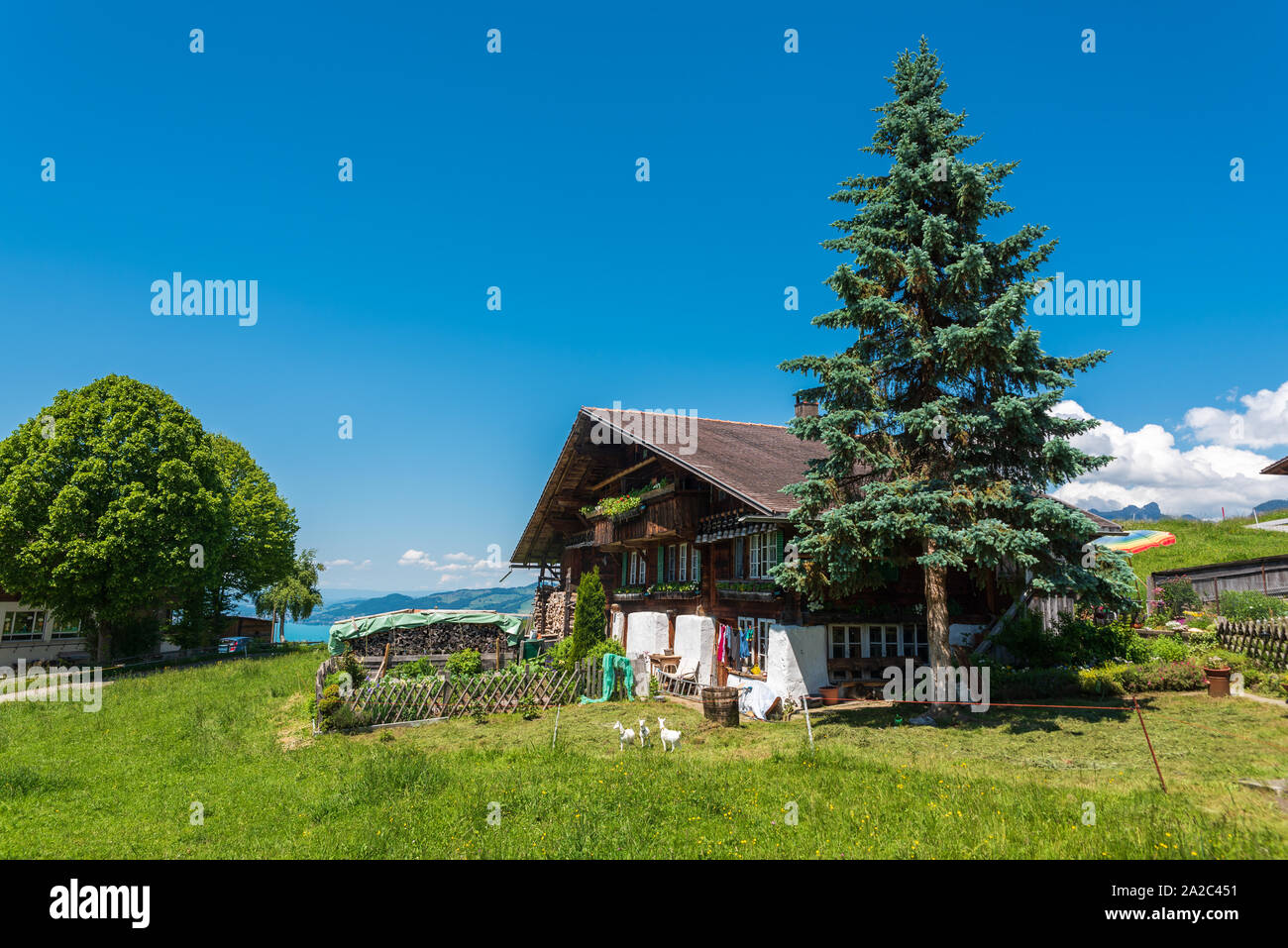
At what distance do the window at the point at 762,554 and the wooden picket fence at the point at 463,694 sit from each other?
6.63m

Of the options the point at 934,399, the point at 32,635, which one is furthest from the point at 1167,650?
the point at 32,635

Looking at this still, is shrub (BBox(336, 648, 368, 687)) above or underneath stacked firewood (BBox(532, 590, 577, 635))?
above

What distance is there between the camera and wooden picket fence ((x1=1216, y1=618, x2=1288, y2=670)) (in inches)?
618

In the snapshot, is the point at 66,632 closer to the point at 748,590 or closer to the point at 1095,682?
the point at 748,590

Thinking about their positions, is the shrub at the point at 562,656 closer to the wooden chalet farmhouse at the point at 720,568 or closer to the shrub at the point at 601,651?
the shrub at the point at 601,651

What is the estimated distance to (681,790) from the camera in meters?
10.0

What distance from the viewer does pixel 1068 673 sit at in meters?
16.3

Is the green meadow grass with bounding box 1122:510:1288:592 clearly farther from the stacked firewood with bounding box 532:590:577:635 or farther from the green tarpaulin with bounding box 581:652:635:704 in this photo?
the stacked firewood with bounding box 532:590:577:635

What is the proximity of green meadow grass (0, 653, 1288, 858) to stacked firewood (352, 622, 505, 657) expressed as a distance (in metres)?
7.54

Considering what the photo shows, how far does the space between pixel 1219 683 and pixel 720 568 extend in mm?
12843

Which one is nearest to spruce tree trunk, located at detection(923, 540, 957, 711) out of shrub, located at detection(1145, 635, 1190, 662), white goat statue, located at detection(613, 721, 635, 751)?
white goat statue, located at detection(613, 721, 635, 751)

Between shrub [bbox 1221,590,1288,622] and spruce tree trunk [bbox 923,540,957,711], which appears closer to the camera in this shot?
spruce tree trunk [bbox 923,540,957,711]
